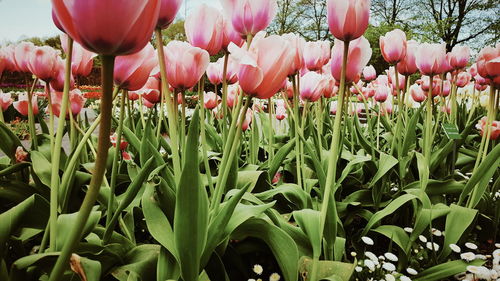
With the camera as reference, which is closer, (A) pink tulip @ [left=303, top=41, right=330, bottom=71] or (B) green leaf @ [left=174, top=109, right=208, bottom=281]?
(B) green leaf @ [left=174, top=109, right=208, bottom=281]

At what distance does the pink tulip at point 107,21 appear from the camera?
0.35 meters

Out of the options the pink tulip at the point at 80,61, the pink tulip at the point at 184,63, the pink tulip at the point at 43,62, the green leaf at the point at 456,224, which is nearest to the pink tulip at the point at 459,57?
the green leaf at the point at 456,224

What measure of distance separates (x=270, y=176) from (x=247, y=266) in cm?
48

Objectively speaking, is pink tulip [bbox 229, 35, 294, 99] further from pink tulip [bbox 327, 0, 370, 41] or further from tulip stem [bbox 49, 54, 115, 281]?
tulip stem [bbox 49, 54, 115, 281]

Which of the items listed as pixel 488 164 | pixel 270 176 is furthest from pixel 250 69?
pixel 488 164

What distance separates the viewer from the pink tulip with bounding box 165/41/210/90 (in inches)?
38.3

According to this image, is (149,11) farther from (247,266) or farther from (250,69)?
(247,266)

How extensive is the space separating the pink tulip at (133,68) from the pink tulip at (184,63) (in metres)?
0.13

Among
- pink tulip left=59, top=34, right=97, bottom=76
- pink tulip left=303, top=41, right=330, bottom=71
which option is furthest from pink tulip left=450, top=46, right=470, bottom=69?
pink tulip left=59, top=34, right=97, bottom=76

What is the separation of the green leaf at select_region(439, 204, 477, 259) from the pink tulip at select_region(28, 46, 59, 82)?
1.66 metres

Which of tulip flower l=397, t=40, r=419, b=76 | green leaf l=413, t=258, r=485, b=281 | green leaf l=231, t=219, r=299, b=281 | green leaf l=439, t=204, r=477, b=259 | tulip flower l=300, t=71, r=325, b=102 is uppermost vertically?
tulip flower l=397, t=40, r=419, b=76

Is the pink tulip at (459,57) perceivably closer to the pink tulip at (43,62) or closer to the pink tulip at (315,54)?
the pink tulip at (315,54)

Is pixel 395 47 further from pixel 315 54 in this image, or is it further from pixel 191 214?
pixel 191 214

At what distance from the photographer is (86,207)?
1.38 feet
